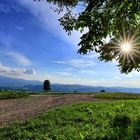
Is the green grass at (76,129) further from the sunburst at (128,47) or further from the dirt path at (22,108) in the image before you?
the sunburst at (128,47)

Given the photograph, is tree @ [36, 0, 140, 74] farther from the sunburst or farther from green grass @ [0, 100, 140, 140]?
the sunburst

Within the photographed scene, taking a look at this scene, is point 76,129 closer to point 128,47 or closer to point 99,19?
point 99,19

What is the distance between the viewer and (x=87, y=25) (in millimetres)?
13820

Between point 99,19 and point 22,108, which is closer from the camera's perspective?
point 99,19

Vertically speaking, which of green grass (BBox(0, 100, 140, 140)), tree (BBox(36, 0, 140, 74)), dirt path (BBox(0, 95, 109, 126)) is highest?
tree (BBox(36, 0, 140, 74))

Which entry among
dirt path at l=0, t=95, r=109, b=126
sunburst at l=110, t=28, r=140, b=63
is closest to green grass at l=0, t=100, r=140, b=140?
dirt path at l=0, t=95, r=109, b=126

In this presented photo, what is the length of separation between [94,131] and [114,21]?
5122 millimetres

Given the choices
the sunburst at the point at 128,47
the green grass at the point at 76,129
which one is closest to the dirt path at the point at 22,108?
the green grass at the point at 76,129

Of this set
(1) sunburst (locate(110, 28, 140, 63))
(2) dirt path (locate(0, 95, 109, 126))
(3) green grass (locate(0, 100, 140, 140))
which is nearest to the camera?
(3) green grass (locate(0, 100, 140, 140))

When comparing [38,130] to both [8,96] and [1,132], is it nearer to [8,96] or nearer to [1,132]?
[1,132]

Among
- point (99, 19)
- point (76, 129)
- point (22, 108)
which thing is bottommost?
point (76, 129)

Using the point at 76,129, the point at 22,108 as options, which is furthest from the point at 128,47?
the point at 76,129

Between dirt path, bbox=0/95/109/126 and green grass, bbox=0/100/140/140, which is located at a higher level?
dirt path, bbox=0/95/109/126

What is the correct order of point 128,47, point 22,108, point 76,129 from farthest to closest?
1. point 128,47
2. point 22,108
3. point 76,129
